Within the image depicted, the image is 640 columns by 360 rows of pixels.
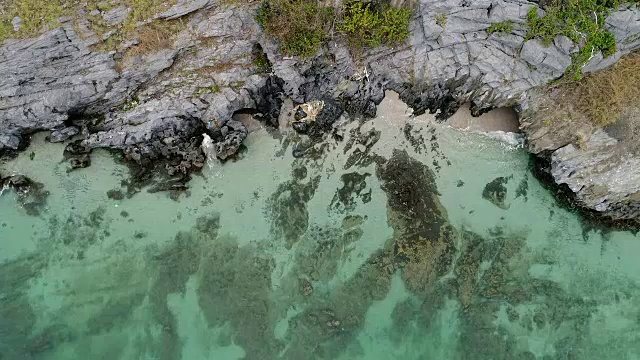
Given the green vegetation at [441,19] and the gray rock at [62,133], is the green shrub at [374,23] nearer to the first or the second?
the green vegetation at [441,19]

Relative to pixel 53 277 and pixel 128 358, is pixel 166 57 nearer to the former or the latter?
pixel 53 277

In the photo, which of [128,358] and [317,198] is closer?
[128,358]

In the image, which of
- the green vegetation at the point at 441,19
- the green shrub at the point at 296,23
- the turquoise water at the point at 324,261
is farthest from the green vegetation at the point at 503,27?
the green shrub at the point at 296,23

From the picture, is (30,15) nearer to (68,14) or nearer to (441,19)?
(68,14)

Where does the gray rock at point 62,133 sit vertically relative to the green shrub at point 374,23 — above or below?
below

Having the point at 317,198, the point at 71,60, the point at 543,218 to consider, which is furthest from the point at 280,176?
the point at 543,218

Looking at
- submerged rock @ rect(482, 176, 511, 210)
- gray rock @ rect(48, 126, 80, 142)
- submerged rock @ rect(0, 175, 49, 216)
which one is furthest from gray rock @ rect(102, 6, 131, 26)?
submerged rock @ rect(482, 176, 511, 210)
